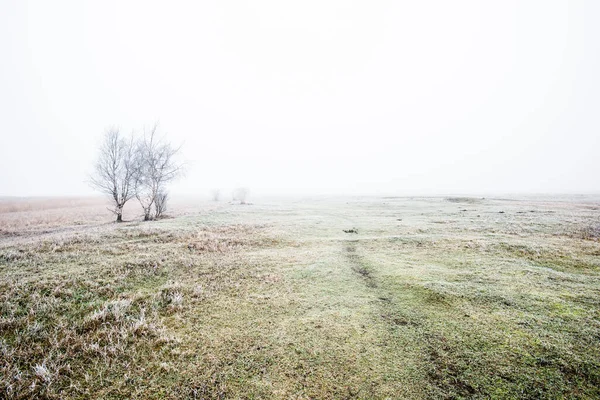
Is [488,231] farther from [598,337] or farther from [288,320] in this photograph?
[288,320]

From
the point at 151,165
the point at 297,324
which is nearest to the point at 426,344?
the point at 297,324

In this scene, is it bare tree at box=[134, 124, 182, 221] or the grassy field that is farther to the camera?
bare tree at box=[134, 124, 182, 221]

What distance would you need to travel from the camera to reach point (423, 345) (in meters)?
6.49

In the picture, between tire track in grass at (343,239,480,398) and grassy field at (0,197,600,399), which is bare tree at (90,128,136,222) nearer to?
grassy field at (0,197,600,399)

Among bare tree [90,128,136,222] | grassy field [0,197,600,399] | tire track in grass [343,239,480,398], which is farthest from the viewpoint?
bare tree [90,128,136,222]

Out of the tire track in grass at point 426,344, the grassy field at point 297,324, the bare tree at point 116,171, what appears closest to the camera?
the tire track in grass at point 426,344

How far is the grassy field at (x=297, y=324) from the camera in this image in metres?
5.27

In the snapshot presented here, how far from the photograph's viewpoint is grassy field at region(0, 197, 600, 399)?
5.27 metres

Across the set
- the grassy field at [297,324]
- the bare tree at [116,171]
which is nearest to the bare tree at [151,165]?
the bare tree at [116,171]

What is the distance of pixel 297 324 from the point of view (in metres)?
7.47


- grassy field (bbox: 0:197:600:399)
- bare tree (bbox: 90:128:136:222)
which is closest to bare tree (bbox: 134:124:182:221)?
bare tree (bbox: 90:128:136:222)

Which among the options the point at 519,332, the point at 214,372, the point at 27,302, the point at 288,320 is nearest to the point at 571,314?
the point at 519,332

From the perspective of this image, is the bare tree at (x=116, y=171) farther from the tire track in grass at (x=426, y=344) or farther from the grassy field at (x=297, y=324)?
the tire track in grass at (x=426, y=344)

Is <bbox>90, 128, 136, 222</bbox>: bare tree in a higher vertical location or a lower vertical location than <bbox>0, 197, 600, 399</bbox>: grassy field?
higher
